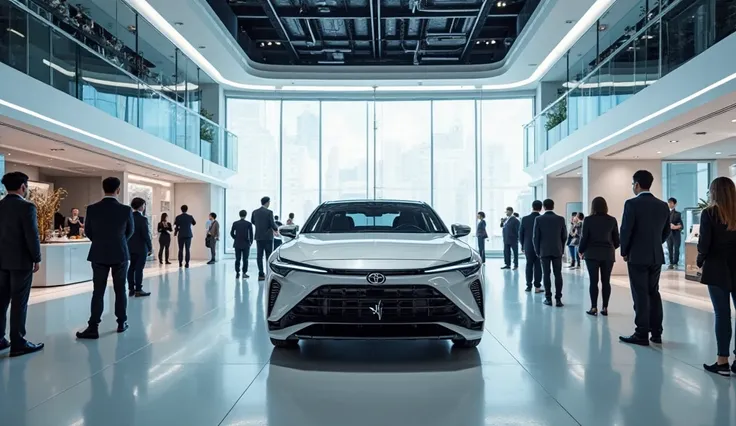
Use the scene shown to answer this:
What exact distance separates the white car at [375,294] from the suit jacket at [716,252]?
1.63 metres

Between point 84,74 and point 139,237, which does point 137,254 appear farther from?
point 84,74

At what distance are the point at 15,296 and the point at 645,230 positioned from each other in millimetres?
5512

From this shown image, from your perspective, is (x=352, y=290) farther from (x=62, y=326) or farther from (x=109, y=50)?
(x=109, y=50)

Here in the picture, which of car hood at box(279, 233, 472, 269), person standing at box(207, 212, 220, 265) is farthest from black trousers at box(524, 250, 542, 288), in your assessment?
person standing at box(207, 212, 220, 265)

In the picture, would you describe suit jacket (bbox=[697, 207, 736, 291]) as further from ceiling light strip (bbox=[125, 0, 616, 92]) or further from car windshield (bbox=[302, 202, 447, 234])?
ceiling light strip (bbox=[125, 0, 616, 92])

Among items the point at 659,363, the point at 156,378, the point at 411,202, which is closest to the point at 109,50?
the point at 411,202

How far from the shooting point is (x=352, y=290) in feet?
13.3

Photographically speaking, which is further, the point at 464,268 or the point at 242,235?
the point at 242,235

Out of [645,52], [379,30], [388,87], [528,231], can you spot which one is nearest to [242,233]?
[528,231]

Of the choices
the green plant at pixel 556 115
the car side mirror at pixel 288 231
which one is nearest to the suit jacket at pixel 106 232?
the car side mirror at pixel 288 231

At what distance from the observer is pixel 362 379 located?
389 cm

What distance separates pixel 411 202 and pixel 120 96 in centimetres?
799

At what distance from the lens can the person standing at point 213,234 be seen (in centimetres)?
1606

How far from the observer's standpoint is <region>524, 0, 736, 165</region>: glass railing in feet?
24.4
